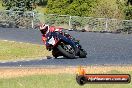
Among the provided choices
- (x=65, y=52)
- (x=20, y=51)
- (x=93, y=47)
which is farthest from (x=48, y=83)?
(x=93, y=47)

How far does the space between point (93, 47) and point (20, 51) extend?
13.8 feet

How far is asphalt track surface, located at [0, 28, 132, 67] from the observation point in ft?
59.3

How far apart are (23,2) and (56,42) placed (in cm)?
2316

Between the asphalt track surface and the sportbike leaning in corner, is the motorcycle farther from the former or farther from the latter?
the asphalt track surface

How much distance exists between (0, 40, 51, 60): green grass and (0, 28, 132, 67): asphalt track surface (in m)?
2.03

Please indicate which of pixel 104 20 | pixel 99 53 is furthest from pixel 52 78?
pixel 104 20

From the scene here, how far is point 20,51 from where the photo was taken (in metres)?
24.1

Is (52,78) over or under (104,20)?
over

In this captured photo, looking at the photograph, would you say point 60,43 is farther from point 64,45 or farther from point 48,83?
point 48,83

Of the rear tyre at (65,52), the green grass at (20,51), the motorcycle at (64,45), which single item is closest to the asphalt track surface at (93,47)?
the rear tyre at (65,52)

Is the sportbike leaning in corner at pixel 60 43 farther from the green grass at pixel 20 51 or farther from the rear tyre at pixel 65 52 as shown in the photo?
the green grass at pixel 20 51

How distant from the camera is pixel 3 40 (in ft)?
94.9

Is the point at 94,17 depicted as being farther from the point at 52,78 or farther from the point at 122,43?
the point at 52,78

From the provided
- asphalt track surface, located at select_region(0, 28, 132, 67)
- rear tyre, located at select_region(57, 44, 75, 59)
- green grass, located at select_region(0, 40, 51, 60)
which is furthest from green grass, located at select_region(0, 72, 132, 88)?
green grass, located at select_region(0, 40, 51, 60)
